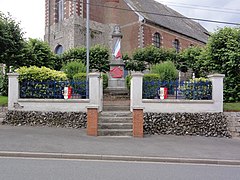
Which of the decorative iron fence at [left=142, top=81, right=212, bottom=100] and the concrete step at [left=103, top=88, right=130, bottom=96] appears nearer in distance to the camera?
the decorative iron fence at [left=142, top=81, right=212, bottom=100]

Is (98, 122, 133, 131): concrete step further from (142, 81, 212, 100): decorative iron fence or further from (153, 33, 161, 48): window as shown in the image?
(153, 33, 161, 48): window

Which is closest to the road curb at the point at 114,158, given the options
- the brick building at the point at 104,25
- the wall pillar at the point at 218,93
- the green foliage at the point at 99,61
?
the wall pillar at the point at 218,93

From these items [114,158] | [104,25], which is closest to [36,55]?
[114,158]

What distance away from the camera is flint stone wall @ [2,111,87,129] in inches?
481

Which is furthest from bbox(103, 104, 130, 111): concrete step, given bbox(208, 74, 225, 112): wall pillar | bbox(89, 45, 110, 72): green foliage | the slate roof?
the slate roof

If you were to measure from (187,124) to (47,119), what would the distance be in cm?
605

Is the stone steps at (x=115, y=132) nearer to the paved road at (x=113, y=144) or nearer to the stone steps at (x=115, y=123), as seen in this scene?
the stone steps at (x=115, y=123)

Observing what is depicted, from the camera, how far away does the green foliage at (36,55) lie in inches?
738

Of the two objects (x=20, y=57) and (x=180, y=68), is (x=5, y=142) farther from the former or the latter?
(x=180, y=68)

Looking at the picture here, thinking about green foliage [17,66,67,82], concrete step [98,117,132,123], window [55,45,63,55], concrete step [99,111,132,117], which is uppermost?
window [55,45,63,55]

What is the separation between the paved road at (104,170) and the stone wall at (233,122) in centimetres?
487

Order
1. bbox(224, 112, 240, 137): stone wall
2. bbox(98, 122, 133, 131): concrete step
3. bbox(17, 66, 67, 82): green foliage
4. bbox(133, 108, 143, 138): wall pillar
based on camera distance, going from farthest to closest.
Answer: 1. bbox(17, 66, 67, 82): green foliage
2. bbox(224, 112, 240, 137): stone wall
3. bbox(98, 122, 133, 131): concrete step
4. bbox(133, 108, 143, 138): wall pillar

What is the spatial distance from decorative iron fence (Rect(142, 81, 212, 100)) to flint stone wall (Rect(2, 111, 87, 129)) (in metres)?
3.11

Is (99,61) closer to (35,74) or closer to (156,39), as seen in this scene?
(35,74)
